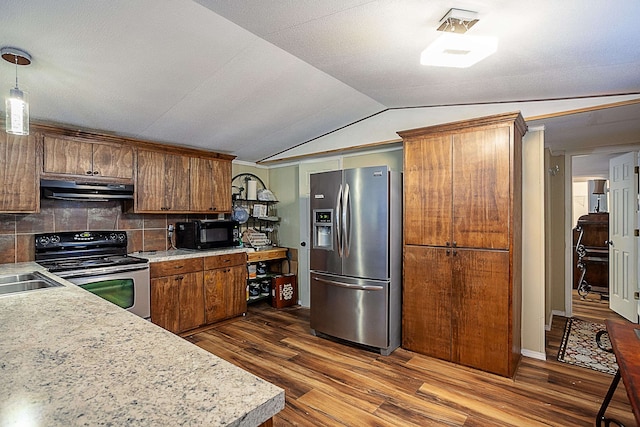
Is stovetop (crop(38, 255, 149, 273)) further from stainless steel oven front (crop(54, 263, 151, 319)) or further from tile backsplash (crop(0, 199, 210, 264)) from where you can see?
tile backsplash (crop(0, 199, 210, 264))

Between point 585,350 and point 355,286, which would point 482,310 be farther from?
point 585,350

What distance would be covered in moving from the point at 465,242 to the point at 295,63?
1.99 metres

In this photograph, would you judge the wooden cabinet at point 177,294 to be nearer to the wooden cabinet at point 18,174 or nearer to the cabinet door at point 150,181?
the cabinet door at point 150,181

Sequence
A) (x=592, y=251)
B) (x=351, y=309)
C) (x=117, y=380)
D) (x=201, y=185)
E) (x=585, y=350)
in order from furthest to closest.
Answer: (x=592, y=251) < (x=201, y=185) < (x=351, y=309) < (x=585, y=350) < (x=117, y=380)

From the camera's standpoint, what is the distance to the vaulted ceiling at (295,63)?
1647 millimetres

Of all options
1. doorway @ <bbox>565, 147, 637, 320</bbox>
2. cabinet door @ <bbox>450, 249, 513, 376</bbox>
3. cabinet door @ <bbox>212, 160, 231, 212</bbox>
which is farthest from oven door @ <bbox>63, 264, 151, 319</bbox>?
doorway @ <bbox>565, 147, 637, 320</bbox>

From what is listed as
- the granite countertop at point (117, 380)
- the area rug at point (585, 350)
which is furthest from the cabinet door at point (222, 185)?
the area rug at point (585, 350)

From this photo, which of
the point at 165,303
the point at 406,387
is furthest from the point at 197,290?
the point at 406,387

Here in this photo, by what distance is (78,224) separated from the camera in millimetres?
3416

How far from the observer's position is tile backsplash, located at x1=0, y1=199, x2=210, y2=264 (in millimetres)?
3033

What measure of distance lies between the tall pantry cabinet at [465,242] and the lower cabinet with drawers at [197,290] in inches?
81.4

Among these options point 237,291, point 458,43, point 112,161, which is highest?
point 458,43

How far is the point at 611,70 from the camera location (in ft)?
6.82

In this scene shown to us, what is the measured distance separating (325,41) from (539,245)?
2.60 meters
